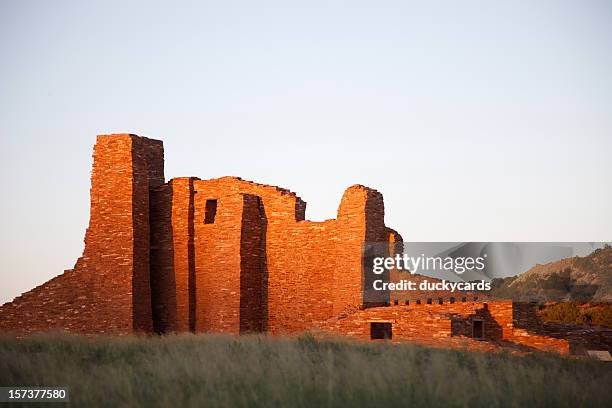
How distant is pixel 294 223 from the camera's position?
25453 mm

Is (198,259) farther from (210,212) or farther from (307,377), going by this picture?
(307,377)

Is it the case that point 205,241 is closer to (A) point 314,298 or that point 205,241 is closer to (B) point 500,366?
(A) point 314,298

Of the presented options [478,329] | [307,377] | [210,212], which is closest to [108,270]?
[210,212]

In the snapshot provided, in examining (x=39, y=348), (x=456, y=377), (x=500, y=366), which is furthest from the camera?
(x=39, y=348)

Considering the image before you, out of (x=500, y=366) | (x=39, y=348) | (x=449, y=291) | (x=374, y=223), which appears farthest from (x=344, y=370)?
(x=449, y=291)

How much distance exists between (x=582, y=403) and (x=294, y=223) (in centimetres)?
1470

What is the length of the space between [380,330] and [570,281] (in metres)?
38.0

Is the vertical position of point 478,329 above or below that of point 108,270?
below

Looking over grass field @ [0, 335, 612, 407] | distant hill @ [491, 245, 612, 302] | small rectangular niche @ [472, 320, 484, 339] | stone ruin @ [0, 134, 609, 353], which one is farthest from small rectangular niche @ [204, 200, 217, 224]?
distant hill @ [491, 245, 612, 302]

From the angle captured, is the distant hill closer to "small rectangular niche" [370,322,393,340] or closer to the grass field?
"small rectangular niche" [370,322,393,340]

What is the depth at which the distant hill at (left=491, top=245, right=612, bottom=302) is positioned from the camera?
173ft

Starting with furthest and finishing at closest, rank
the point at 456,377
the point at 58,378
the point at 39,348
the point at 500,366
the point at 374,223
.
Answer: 1. the point at 374,223
2. the point at 39,348
3. the point at 500,366
4. the point at 58,378
5. the point at 456,377

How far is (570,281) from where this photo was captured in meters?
56.9

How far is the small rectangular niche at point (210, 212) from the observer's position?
27355 mm
